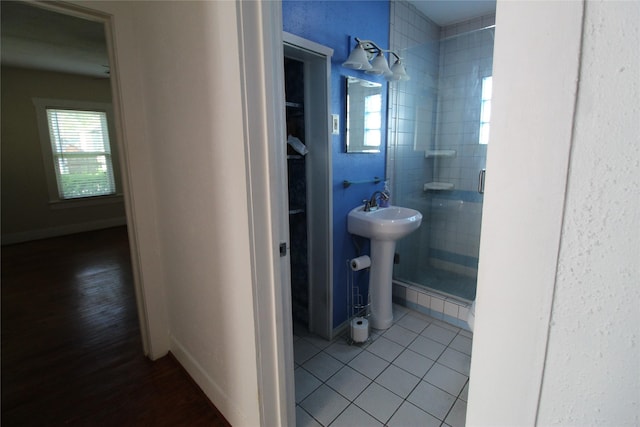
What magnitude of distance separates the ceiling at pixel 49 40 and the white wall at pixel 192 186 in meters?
1.35

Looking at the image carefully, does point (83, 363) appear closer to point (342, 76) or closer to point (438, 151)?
point (342, 76)

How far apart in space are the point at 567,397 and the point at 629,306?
0.55 ft

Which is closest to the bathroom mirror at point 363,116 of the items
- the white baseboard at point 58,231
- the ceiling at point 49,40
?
the ceiling at point 49,40

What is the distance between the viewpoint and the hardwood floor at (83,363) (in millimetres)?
1508

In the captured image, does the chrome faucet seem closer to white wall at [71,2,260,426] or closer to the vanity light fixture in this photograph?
the vanity light fixture

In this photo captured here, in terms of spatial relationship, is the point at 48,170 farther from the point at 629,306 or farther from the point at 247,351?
the point at 629,306

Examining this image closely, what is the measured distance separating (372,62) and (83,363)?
2700mm

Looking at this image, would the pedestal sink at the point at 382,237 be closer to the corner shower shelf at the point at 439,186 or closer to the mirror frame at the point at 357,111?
the mirror frame at the point at 357,111

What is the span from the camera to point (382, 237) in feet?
6.61

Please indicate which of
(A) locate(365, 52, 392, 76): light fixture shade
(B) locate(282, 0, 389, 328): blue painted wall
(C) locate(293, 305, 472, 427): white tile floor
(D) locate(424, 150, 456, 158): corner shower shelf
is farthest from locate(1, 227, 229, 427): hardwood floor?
(D) locate(424, 150, 456, 158): corner shower shelf

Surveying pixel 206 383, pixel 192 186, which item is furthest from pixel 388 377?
pixel 192 186

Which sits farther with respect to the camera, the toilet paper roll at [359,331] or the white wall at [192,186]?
the toilet paper roll at [359,331]

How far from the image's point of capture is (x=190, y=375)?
1727 mm

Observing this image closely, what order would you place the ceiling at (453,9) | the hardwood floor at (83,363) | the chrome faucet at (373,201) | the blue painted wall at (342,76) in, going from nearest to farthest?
the hardwood floor at (83,363), the blue painted wall at (342,76), the chrome faucet at (373,201), the ceiling at (453,9)
